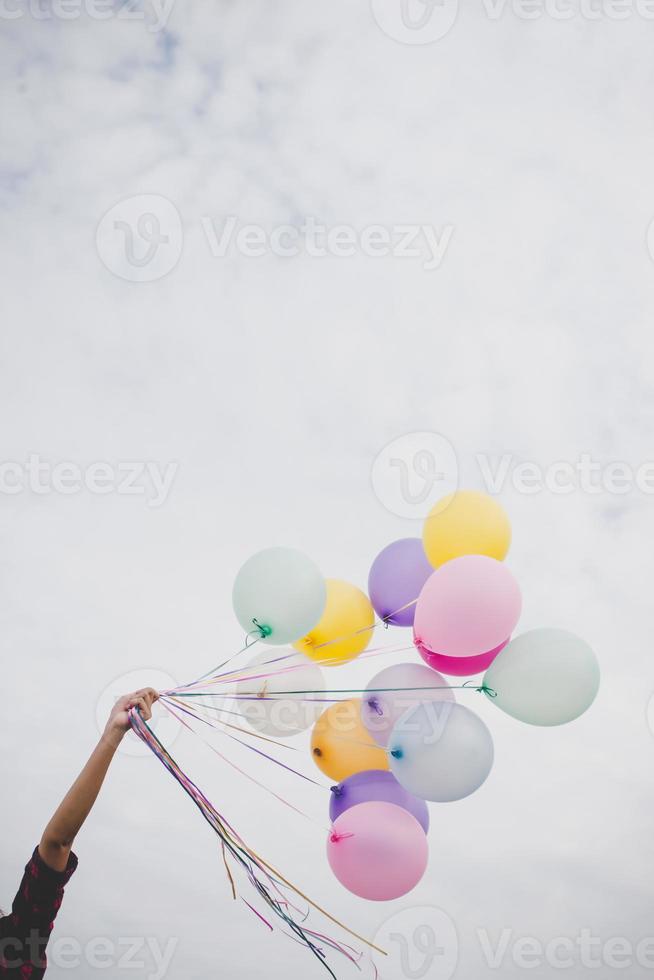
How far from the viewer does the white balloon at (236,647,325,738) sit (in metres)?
2.84

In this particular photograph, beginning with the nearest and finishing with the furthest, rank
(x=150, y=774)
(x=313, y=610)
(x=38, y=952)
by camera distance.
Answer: (x=38, y=952) < (x=313, y=610) < (x=150, y=774)

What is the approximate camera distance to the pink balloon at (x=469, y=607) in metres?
2.48

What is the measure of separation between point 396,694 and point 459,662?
259 millimetres

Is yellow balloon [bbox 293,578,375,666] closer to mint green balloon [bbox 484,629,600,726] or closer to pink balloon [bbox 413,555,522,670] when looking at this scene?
pink balloon [bbox 413,555,522,670]

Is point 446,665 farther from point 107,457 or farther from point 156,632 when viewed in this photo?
point 156,632

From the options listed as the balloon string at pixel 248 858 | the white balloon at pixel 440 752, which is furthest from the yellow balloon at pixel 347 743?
the balloon string at pixel 248 858

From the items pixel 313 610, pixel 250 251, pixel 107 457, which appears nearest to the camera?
pixel 313 610

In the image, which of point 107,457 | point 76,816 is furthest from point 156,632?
point 76,816

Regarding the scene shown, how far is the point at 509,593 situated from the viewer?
2.52 m

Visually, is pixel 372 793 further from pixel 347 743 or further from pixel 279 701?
pixel 279 701

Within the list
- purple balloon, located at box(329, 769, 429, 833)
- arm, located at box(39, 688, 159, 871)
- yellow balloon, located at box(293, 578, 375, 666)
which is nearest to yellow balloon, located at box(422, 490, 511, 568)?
yellow balloon, located at box(293, 578, 375, 666)

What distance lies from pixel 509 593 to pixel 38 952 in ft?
5.65

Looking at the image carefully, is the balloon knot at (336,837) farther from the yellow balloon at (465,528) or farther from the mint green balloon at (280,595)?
the yellow balloon at (465,528)

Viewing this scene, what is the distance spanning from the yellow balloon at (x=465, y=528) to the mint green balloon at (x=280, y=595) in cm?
49
